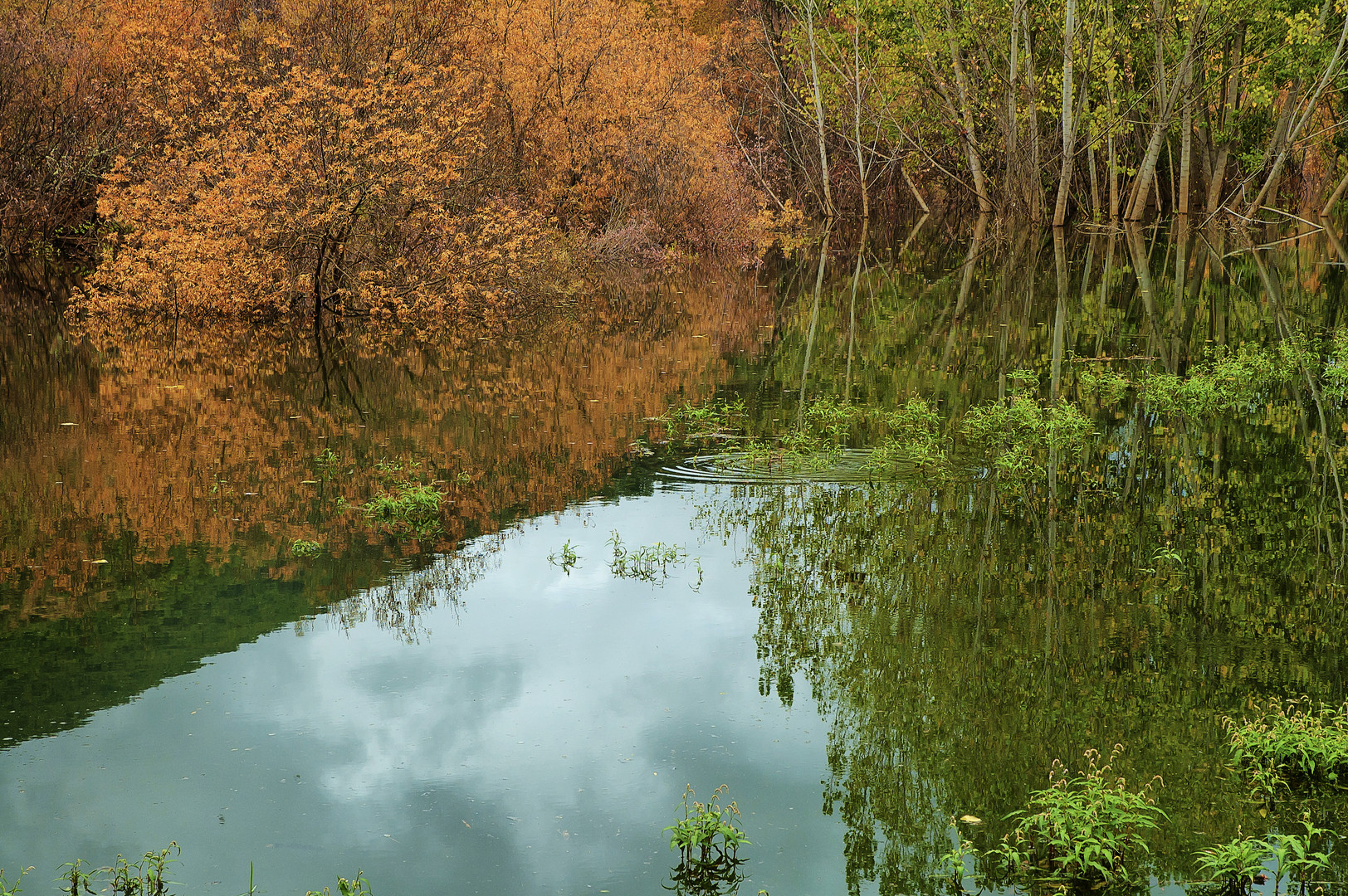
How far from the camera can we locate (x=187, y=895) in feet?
14.7

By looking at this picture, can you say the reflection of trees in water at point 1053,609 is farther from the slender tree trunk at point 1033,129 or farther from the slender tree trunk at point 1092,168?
the slender tree trunk at point 1092,168

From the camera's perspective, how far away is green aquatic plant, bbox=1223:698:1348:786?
5.18 metres

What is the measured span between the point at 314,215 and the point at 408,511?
11.1 m

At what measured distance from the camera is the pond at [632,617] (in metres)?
4.99

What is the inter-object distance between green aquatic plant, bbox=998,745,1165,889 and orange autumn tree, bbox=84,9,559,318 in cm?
1634

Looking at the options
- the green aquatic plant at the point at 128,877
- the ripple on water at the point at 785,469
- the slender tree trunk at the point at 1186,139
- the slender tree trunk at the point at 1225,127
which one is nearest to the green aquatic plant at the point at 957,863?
the green aquatic plant at the point at 128,877

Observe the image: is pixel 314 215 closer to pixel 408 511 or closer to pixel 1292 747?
pixel 408 511

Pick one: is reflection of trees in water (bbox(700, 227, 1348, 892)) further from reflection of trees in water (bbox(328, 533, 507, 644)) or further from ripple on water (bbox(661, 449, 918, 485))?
reflection of trees in water (bbox(328, 533, 507, 644))

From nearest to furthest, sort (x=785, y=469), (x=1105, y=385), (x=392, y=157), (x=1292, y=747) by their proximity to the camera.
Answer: (x=1292, y=747), (x=785, y=469), (x=1105, y=385), (x=392, y=157)

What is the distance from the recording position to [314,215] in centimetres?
1916

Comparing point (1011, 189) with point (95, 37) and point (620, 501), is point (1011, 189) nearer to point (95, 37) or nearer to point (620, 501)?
point (95, 37)

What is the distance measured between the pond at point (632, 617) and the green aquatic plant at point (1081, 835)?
0.37ft

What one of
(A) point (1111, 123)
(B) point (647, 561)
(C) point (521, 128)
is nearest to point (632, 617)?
(B) point (647, 561)

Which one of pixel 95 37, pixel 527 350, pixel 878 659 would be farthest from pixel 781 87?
pixel 878 659
